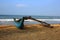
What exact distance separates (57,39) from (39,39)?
0.83 m

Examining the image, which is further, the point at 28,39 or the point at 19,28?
the point at 19,28

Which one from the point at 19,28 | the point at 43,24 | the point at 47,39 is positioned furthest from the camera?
the point at 43,24

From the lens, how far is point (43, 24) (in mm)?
12312

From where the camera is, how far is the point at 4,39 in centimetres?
645

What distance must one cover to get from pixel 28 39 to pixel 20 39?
376 millimetres

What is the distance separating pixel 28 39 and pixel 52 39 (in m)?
1.12

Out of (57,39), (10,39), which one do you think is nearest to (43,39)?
(57,39)

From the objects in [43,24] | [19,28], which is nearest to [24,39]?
[19,28]

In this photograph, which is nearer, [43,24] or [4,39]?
[4,39]

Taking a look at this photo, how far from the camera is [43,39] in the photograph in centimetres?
633

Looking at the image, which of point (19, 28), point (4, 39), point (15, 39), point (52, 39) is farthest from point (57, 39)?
point (19, 28)

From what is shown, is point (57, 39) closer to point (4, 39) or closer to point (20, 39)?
point (20, 39)

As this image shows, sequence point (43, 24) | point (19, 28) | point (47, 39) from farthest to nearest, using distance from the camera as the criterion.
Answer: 1. point (43, 24)
2. point (19, 28)
3. point (47, 39)

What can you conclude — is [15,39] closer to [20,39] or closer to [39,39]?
[20,39]
